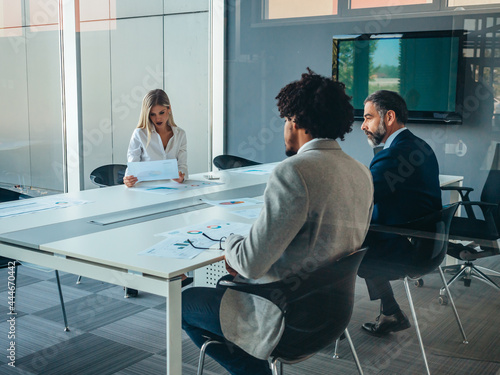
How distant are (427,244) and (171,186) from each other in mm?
1593

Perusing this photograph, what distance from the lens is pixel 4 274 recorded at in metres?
4.08

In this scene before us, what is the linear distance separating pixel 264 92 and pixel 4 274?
237 cm

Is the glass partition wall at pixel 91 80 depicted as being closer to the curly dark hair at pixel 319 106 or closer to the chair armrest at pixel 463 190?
the chair armrest at pixel 463 190

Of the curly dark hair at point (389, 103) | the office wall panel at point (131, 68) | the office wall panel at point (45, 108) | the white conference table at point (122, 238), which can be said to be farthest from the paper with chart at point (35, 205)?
the office wall panel at point (131, 68)

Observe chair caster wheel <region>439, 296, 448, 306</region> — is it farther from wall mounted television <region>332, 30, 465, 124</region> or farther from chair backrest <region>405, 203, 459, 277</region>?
wall mounted television <region>332, 30, 465, 124</region>

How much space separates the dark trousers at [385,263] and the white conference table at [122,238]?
0.39 meters

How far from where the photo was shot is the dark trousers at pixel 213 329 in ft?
6.55

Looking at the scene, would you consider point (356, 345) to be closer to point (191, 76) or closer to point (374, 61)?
point (374, 61)

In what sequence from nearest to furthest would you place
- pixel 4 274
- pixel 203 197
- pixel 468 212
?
pixel 468 212 → pixel 203 197 → pixel 4 274

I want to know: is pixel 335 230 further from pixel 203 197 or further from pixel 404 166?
pixel 203 197

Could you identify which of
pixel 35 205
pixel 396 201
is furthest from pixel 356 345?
pixel 35 205

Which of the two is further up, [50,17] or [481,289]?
[50,17]

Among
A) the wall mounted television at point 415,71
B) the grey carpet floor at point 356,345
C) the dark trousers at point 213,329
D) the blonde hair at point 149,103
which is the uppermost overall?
the wall mounted television at point 415,71

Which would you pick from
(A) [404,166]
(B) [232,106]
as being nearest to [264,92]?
(B) [232,106]
